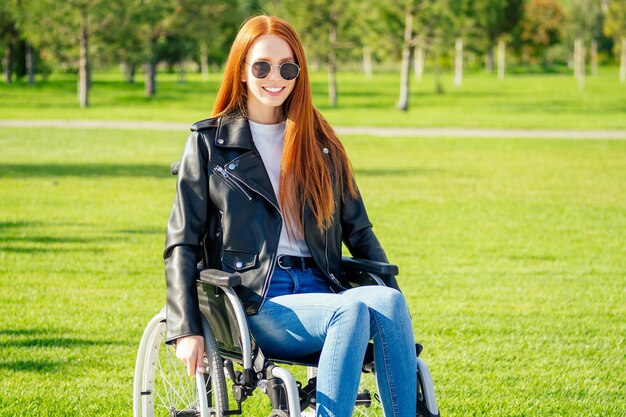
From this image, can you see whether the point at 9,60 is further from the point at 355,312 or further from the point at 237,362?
the point at 355,312

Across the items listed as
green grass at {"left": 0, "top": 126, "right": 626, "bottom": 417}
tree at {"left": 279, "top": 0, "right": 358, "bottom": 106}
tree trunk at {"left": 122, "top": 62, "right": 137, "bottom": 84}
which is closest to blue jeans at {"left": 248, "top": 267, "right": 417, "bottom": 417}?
green grass at {"left": 0, "top": 126, "right": 626, "bottom": 417}

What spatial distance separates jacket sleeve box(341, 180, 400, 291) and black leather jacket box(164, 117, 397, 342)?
0.10 meters

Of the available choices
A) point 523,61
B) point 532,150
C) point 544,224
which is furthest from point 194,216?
point 523,61

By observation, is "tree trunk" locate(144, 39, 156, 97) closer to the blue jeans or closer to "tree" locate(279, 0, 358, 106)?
"tree" locate(279, 0, 358, 106)

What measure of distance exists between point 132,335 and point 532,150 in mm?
17240

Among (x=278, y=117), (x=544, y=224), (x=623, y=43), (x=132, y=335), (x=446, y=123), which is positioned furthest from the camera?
(x=623, y=43)

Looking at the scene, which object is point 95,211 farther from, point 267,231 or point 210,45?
point 210,45

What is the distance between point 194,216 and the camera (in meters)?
3.79

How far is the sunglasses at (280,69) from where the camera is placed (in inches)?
154

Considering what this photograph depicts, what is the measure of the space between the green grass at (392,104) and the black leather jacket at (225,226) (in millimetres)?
27323

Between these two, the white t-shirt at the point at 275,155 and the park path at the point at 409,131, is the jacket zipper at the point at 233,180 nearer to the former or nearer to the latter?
the white t-shirt at the point at 275,155

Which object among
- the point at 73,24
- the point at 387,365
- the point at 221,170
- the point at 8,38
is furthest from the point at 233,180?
the point at 8,38

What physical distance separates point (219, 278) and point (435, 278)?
5.25 metres

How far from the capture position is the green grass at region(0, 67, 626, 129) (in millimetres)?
33125
